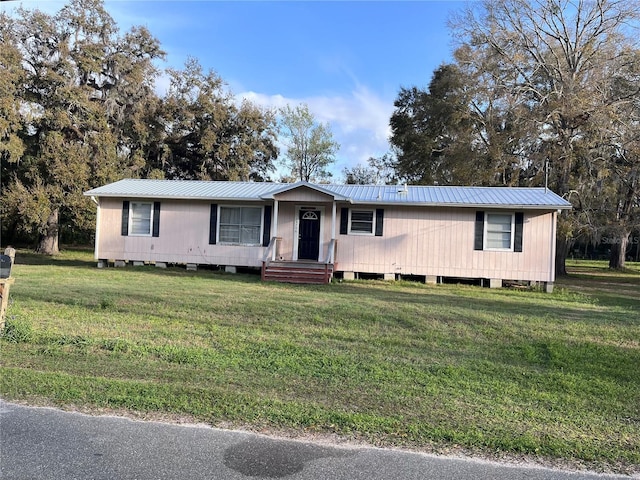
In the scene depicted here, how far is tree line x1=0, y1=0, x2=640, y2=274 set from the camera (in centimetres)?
1975

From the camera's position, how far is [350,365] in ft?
18.5

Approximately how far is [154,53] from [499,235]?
68.3 feet

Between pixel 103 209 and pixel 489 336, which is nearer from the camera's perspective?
pixel 489 336

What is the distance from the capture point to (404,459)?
11.0ft

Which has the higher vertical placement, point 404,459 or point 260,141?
point 260,141

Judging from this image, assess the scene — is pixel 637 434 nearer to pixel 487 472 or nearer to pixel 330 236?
pixel 487 472

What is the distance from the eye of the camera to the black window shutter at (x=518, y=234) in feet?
47.5

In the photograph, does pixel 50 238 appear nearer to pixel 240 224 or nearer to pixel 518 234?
pixel 240 224

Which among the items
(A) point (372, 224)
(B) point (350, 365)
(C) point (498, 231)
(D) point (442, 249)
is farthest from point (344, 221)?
(B) point (350, 365)

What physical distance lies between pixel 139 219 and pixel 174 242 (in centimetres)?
151

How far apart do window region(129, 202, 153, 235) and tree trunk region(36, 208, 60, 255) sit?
859 centimetres

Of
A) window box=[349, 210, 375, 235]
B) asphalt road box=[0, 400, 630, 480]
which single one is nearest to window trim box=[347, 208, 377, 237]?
window box=[349, 210, 375, 235]

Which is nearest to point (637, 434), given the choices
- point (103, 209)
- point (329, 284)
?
point (329, 284)

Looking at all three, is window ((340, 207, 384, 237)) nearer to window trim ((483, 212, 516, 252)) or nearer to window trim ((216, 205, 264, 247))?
window trim ((216, 205, 264, 247))
